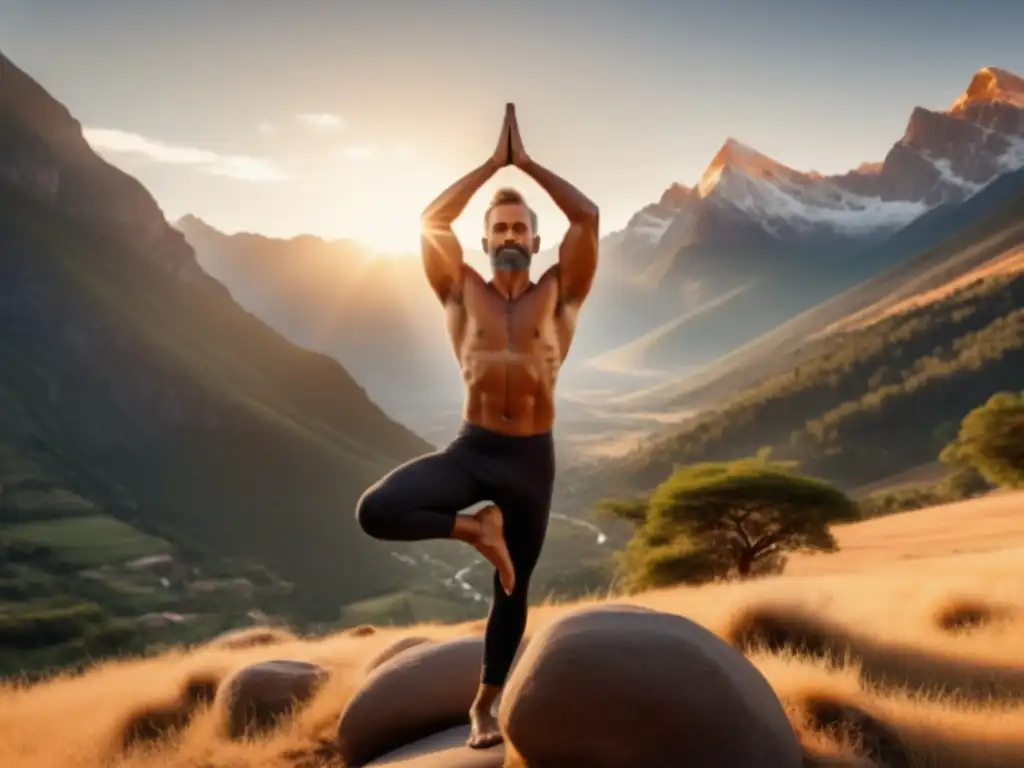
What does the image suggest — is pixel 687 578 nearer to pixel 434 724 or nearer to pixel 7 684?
pixel 7 684

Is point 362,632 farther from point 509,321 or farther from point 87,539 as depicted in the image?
point 87,539

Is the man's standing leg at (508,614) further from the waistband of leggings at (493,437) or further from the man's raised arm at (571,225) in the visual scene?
the man's raised arm at (571,225)

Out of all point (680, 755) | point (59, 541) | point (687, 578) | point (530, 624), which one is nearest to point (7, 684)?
point (530, 624)

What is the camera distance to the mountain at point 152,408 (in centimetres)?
10000

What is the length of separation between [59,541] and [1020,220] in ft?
654

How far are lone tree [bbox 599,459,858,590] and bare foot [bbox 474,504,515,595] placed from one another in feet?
64.2

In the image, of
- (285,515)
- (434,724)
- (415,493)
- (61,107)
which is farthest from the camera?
(61,107)

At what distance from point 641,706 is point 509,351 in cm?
230

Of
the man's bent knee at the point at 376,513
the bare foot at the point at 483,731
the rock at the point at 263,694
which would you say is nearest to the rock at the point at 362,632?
the rock at the point at 263,694

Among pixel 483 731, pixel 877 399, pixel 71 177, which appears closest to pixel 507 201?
pixel 483 731

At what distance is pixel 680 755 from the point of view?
14.5ft

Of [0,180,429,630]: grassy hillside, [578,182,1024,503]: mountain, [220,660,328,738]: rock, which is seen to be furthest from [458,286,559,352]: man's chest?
[578,182,1024,503]: mountain

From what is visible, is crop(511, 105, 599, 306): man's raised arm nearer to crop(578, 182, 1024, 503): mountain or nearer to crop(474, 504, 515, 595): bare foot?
crop(474, 504, 515, 595): bare foot

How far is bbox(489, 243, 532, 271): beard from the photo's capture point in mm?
5832
